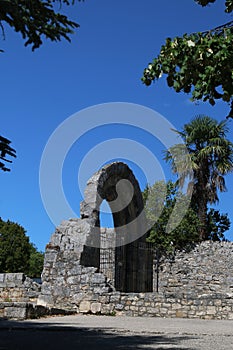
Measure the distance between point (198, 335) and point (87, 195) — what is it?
8941 mm

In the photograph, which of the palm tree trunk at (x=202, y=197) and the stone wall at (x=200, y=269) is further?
the palm tree trunk at (x=202, y=197)

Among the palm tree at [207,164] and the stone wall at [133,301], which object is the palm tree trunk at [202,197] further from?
the stone wall at [133,301]

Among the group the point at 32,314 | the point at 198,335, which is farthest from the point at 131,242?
the point at 198,335

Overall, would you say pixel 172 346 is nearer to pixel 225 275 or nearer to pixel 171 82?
pixel 171 82

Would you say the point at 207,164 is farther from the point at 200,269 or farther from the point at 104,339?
the point at 104,339

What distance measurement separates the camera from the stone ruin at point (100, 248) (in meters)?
13.2

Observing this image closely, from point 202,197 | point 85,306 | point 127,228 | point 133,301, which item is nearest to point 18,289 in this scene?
point 85,306

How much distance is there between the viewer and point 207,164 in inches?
1020

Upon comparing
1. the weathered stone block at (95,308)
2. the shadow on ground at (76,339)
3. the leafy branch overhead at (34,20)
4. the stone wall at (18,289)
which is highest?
the leafy branch overhead at (34,20)

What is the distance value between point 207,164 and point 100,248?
11.1m

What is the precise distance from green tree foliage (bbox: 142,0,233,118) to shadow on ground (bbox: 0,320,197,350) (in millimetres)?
3064

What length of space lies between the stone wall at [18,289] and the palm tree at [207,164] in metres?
13.6

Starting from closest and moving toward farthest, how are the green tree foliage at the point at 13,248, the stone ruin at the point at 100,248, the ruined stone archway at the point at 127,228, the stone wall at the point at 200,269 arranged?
the stone ruin at the point at 100,248 → the ruined stone archway at the point at 127,228 → the stone wall at the point at 200,269 → the green tree foliage at the point at 13,248

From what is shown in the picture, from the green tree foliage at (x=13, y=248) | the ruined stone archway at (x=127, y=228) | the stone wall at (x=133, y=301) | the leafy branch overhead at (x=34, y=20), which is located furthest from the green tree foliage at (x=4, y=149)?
the green tree foliage at (x=13, y=248)
